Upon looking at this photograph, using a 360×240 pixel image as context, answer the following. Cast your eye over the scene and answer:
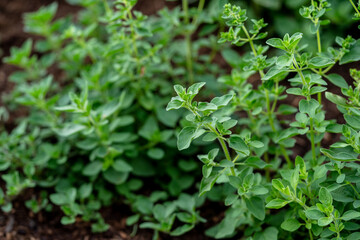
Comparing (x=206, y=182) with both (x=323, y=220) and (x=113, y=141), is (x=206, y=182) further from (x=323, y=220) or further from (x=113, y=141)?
(x=113, y=141)

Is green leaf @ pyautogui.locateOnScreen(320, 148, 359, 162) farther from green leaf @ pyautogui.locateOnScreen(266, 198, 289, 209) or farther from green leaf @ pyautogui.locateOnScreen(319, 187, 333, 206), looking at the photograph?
green leaf @ pyautogui.locateOnScreen(266, 198, 289, 209)

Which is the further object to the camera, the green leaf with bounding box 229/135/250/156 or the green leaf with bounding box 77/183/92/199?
the green leaf with bounding box 77/183/92/199

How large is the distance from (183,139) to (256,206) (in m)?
0.47

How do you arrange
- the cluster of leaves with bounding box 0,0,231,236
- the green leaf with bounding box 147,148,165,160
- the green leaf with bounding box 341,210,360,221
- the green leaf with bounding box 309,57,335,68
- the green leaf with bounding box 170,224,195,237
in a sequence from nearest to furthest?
1. the green leaf with bounding box 341,210,360,221
2. the green leaf with bounding box 309,57,335,68
3. the green leaf with bounding box 170,224,195,237
4. the cluster of leaves with bounding box 0,0,231,236
5. the green leaf with bounding box 147,148,165,160

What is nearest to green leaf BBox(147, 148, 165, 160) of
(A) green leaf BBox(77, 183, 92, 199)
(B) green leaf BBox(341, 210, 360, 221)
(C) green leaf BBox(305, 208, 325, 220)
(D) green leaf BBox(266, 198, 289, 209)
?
(A) green leaf BBox(77, 183, 92, 199)

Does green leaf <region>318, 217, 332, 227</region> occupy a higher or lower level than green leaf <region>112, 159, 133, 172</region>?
higher

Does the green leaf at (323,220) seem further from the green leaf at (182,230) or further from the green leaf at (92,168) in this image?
the green leaf at (92,168)

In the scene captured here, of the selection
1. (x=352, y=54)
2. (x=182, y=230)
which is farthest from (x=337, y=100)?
(x=182, y=230)

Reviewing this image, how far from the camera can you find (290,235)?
196 centimetres

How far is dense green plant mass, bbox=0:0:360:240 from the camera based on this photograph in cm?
171

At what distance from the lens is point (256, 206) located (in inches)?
71.2

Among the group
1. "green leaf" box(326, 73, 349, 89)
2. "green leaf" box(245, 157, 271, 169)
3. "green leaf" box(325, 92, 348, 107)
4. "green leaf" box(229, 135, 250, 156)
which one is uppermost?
"green leaf" box(326, 73, 349, 89)

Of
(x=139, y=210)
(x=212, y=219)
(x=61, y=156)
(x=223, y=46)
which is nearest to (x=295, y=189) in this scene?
(x=212, y=219)

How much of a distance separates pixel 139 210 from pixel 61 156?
0.58 m
